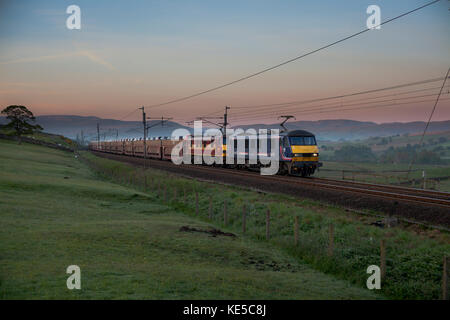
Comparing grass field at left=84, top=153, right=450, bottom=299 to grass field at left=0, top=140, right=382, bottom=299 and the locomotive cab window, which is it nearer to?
grass field at left=0, top=140, right=382, bottom=299

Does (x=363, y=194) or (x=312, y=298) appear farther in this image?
(x=363, y=194)

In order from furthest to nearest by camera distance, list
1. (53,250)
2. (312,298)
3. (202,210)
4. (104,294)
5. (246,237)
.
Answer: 1. (202,210)
2. (246,237)
3. (53,250)
4. (312,298)
5. (104,294)

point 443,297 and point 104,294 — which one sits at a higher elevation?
point 104,294

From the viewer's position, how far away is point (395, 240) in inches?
594

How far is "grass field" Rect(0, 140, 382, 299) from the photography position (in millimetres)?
8961

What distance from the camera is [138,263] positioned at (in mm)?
11508

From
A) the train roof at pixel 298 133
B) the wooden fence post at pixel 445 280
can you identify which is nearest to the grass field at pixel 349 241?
the wooden fence post at pixel 445 280

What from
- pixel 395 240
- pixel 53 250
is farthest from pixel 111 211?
pixel 395 240

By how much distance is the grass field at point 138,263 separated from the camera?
8961 millimetres

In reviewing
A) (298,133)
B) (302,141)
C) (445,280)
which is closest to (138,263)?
(445,280)

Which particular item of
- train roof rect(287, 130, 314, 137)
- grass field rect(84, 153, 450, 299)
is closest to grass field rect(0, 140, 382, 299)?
grass field rect(84, 153, 450, 299)
